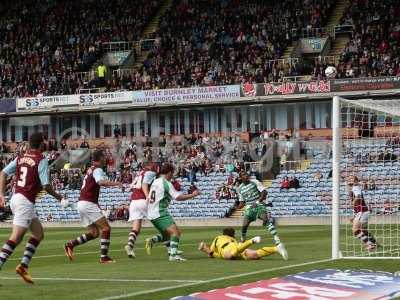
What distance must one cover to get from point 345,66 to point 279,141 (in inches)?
204

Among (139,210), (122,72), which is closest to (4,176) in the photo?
(139,210)

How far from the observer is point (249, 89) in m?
49.9

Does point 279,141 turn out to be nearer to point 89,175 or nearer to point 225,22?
point 225,22

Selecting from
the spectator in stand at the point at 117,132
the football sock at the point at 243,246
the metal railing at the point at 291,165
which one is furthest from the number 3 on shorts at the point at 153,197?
the spectator in stand at the point at 117,132

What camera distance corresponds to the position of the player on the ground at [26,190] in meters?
13.5

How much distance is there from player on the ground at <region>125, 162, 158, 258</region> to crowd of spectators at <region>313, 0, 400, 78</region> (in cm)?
2909

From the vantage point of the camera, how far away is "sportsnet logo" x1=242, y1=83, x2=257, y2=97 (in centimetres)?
4974

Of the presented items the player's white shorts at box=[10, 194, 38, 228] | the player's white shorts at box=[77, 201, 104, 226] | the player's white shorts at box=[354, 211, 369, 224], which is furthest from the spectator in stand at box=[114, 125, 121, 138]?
the player's white shorts at box=[10, 194, 38, 228]

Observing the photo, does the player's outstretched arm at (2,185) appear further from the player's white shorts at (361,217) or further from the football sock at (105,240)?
the player's white shorts at (361,217)

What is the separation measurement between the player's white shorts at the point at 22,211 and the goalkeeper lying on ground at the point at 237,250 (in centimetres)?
552

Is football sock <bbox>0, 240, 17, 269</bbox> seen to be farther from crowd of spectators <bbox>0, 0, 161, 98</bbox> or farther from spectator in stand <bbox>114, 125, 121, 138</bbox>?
crowd of spectators <bbox>0, 0, 161, 98</bbox>

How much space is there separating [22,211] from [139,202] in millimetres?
6649

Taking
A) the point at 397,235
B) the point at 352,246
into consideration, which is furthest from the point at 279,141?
the point at 352,246

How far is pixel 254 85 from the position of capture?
49688 millimetres
